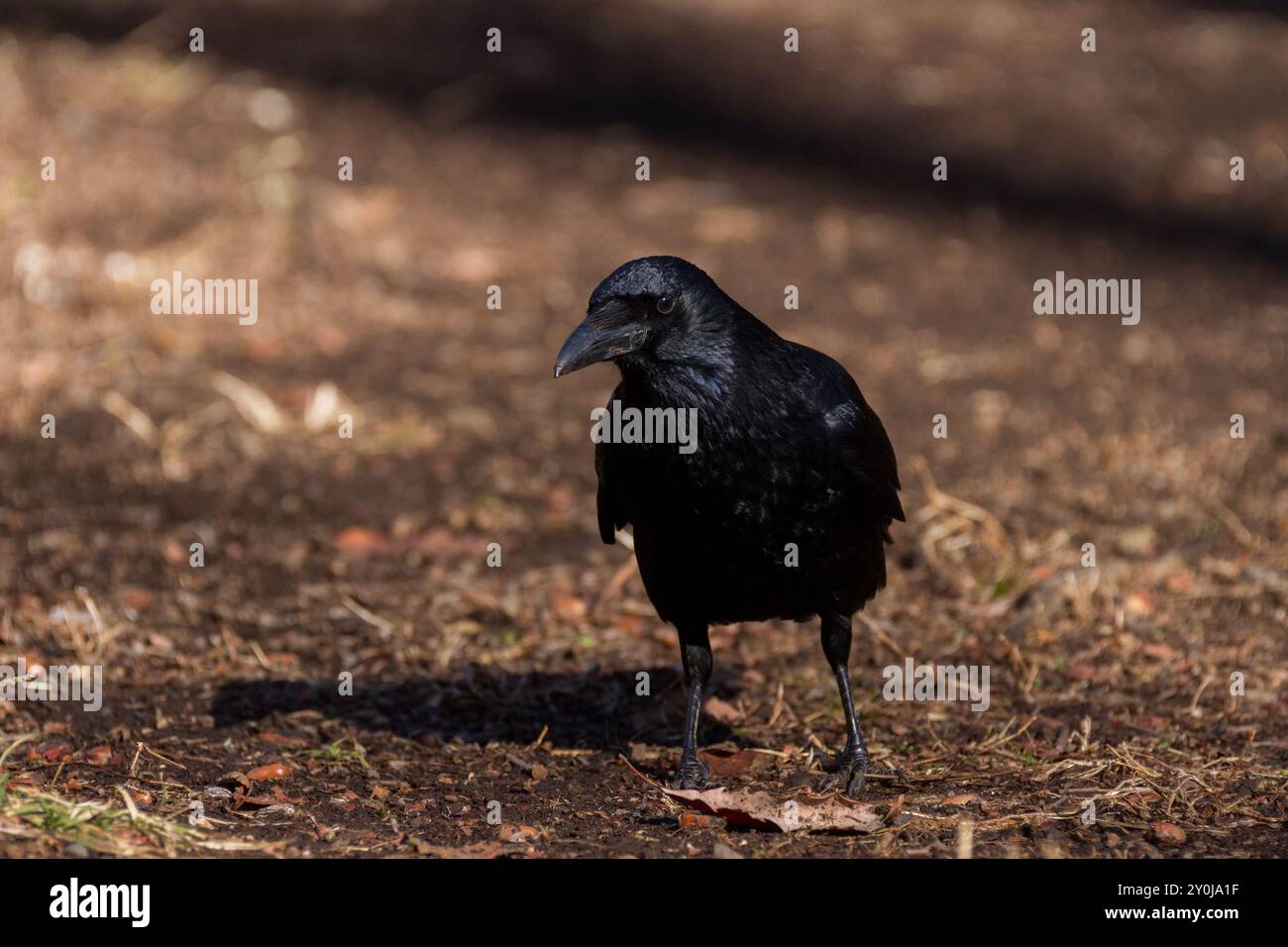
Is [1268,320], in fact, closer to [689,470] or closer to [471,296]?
[471,296]

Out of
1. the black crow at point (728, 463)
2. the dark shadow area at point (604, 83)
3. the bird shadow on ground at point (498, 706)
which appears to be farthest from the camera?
the dark shadow area at point (604, 83)

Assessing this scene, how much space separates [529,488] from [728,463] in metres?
3.44

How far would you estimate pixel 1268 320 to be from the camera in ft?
35.5

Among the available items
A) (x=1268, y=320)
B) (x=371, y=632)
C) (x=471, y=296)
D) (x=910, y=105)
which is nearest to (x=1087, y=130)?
(x=910, y=105)

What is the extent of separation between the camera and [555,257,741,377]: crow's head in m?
4.75

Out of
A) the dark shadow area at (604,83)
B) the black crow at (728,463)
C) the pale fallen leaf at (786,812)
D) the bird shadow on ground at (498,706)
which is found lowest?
the pale fallen leaf at (786,812)

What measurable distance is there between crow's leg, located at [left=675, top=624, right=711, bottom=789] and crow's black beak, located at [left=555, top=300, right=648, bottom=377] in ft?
3.18

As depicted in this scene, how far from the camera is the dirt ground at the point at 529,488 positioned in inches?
194

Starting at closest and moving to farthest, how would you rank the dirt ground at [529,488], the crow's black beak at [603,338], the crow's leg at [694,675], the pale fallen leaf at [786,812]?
1. the pale fallen leaf at [786,812]
2. the crow's black beak at [603,338]
3. the dirt ground at [529,488]
4. the crow's leg at [694,675]

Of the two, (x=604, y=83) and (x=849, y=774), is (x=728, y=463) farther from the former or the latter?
(x=604, y=83)

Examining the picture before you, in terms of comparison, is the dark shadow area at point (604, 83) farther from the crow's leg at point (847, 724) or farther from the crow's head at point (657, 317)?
the crow's head at point (657, 317)

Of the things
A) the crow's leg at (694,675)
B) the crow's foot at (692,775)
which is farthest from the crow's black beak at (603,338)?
the crow's foot at (692,775)

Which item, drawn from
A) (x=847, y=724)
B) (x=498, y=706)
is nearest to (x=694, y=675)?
(x=847, y=724)

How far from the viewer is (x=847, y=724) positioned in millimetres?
5133
